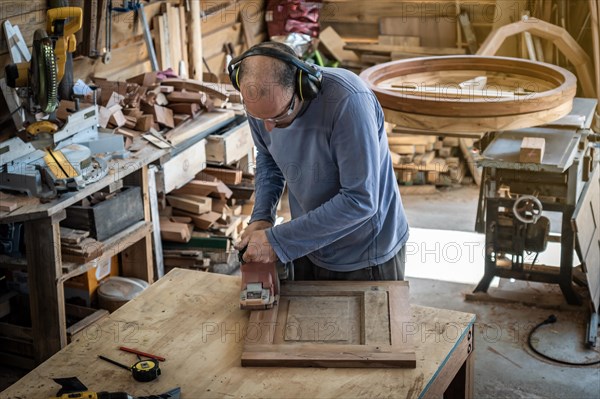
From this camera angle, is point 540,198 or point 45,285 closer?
point 45,285

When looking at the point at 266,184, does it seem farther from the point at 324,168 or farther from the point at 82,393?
the point at 82,393

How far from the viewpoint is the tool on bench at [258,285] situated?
2.52 metres

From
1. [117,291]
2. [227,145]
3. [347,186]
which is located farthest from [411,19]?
[347,186]

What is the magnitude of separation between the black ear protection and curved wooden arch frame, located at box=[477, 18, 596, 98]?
3830mm

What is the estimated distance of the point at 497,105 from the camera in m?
3.96

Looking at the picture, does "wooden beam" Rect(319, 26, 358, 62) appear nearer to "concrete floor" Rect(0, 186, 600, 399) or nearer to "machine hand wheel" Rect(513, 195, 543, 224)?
"concrete floor" Rect(0, 186, 600, 399)

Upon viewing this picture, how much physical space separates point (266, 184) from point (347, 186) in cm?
49

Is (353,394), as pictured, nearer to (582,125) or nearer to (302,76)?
(302,76)

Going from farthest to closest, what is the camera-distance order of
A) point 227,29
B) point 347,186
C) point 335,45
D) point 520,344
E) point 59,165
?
point 335,45, point 227,29, point 520,344, point 59,165, point 347,186

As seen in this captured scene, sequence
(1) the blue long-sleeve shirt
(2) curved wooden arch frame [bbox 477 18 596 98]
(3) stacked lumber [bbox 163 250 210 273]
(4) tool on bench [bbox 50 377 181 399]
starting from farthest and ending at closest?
(2) curved wooden arch frame [bbox 477 18 596 98]
(3) stacked lumber [bbox 163 250 210 273]
(1) the blue long-sleeve shirt
(4) tool on bench [bbox 50 377 181 399]

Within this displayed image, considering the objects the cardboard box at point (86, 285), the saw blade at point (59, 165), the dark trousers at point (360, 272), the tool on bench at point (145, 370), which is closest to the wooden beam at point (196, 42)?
the cardboard box at point (86, 285)

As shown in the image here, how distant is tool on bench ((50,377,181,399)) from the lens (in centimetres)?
205

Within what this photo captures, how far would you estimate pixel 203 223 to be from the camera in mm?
5098

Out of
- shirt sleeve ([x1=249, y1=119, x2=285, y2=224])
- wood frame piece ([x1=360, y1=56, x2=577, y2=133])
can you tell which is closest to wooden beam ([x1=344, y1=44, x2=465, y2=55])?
wood frame piece ([x1=360, y1=56, x2=577, y2=133])
